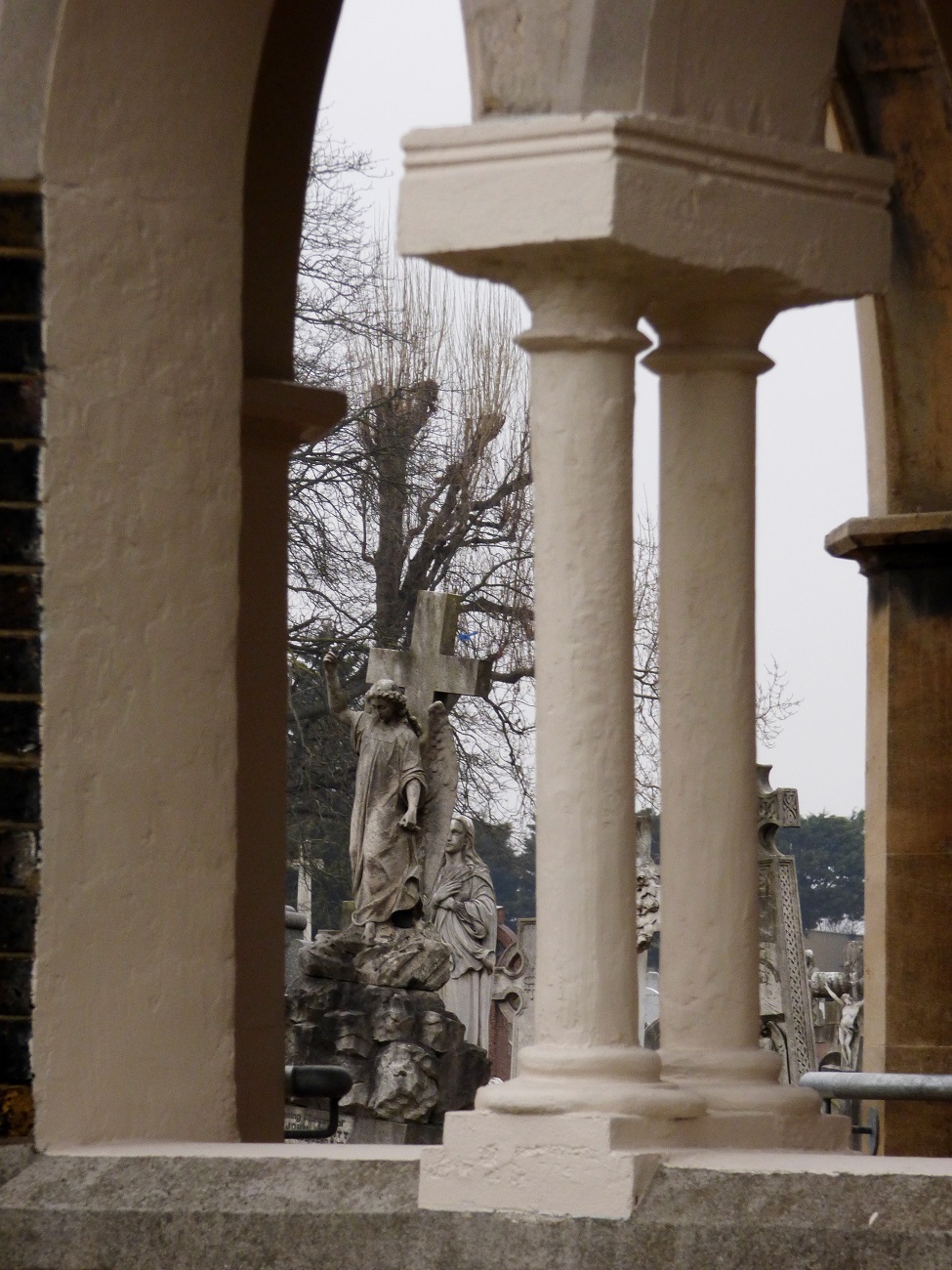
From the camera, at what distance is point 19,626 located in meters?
4.12

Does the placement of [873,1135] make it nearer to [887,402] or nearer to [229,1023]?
[887,402]

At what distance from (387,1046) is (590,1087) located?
716cm

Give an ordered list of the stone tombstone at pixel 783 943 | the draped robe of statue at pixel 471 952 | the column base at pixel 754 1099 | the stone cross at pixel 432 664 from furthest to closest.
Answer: the draped robe of statue at pixel 471 952 → the stone cross at pixel 432 664 → the stone tombstone at pixel 783 943 → the column base at pixel 754 1099

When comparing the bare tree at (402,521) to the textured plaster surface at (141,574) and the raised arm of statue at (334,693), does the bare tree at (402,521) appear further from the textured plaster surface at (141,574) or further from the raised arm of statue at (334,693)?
the textured plaster surface at (141,574)

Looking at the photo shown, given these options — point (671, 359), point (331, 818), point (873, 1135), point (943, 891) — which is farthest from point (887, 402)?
point (331, 818)

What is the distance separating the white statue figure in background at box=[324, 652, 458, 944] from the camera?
12.2m

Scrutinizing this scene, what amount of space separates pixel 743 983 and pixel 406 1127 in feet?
21.6

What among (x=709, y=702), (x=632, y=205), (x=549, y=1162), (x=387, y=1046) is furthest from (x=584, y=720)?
(x=387, y=1046)

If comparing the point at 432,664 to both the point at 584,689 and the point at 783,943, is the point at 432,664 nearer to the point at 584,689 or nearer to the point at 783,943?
the point at 783,943

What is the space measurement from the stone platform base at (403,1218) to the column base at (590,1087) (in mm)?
87

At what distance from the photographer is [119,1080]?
411 centimetres

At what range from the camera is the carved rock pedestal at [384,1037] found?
10406mm

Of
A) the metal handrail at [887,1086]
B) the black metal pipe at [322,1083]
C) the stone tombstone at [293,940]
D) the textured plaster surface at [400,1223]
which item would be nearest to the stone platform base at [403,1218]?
the textured plaster surface at [400,1223]

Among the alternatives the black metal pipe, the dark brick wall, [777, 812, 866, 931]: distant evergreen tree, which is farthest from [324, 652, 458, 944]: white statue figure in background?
[777, 812, 866, 931]: distant evergreen tree
